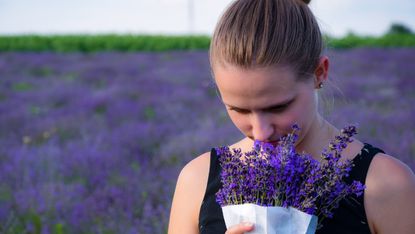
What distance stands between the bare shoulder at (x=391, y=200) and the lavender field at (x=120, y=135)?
459 mm

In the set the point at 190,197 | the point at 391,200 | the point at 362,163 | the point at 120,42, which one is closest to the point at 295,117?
the point at 362,163

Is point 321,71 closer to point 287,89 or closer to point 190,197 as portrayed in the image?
point 287,89

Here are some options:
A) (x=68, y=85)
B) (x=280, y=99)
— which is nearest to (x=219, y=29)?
(x=280, y=99)

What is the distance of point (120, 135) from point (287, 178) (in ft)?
17.0

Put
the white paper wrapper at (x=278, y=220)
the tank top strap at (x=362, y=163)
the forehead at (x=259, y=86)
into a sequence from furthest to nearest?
the tank top strap at (x=362, y=163) < the forehead at (x=259, y=86) < the white paper wrapper at (x=278, y=220)

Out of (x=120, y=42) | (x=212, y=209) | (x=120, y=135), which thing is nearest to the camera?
(x=212, y=209)

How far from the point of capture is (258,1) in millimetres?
1840

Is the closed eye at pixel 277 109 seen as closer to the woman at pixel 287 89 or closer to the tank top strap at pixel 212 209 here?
the woman at pixel 287 89

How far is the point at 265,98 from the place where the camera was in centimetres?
168

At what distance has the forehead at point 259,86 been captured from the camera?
1.68 m

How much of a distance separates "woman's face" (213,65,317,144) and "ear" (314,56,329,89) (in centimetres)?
11

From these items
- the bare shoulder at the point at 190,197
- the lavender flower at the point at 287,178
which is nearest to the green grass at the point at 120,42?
the bare shoulder at the point at 190,197

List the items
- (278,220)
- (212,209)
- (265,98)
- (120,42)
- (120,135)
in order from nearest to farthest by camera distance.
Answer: (278,220), (265,98), (212,209), (120,135), (120,42)

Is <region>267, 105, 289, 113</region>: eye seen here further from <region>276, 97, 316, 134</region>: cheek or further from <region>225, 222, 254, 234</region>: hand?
<region>225, 222, 254, 234</region>: hand
